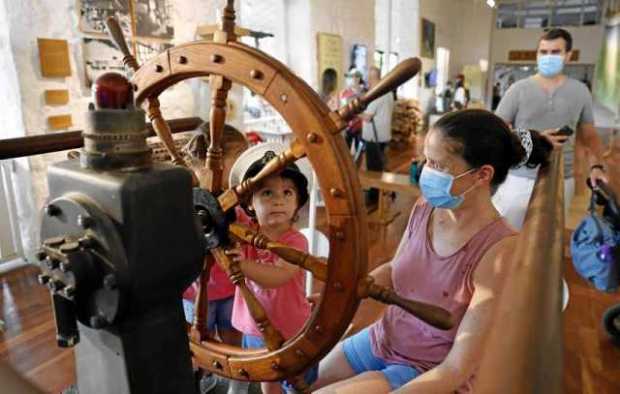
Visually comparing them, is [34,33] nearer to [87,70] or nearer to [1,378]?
[87,70]

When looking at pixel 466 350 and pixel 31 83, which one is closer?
pixel 466 350

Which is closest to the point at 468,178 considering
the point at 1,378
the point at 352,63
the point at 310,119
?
the point at 310,119

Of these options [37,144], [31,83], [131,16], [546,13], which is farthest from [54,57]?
[546,13]

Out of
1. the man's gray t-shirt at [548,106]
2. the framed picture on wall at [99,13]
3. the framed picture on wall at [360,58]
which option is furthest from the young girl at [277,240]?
the framed picture on wall at [360,58]

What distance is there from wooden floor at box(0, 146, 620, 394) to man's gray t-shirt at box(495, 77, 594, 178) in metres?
0.91

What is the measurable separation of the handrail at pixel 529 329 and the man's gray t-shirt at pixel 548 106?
188cm

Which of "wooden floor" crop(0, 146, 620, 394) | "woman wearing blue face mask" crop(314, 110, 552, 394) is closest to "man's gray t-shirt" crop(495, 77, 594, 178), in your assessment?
"wooden floor" crop(0, 146, 620, 394)

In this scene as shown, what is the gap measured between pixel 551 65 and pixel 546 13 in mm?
14364

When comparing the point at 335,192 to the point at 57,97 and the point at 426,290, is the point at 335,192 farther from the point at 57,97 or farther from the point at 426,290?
the point at 57,97

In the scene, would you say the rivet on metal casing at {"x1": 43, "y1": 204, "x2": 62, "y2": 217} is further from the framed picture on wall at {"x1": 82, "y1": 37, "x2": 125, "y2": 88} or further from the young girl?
the framed picture on wall at {"x1": 82, "y1": 37, "x2": 125, "y2": 88}

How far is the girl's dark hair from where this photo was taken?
3.60 feet

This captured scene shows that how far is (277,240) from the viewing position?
3.60 ft

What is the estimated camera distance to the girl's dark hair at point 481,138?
3.60 feet

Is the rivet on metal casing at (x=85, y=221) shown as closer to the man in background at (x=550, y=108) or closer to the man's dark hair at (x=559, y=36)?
the man in background at (x=550, y=108)
